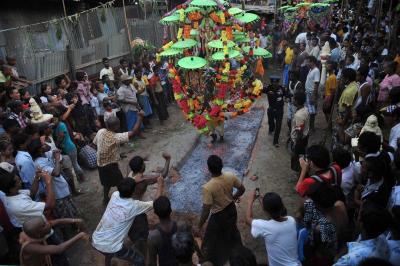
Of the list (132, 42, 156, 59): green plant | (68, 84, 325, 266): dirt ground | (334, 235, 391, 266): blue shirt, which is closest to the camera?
(334, 235, 391, 266): blue shirt

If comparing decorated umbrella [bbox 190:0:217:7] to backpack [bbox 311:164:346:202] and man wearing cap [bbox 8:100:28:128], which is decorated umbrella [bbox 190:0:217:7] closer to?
man wearing cap [bbox 8:100:28:128]

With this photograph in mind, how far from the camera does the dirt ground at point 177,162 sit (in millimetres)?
5199

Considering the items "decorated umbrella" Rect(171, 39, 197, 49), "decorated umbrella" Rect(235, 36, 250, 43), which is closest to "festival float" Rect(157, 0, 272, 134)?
"decorated umbrella" Rect(171, 39, 197, 49)

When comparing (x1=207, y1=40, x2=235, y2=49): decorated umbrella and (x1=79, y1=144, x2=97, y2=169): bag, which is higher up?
(x1=207, y1=40, x2=235, y2=49): decorated umbrella

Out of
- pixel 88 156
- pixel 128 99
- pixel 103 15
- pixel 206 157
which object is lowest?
pixel 206 157

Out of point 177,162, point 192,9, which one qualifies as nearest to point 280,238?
point 177,162

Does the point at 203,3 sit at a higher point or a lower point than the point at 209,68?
higher

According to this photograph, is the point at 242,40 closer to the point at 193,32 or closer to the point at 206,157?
the point at 193,32

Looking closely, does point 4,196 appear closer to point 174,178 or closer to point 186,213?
point 186,213

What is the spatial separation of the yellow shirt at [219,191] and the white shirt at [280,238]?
0.92 metres

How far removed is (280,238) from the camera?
3.16 metres

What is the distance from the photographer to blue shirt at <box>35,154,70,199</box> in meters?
4.88

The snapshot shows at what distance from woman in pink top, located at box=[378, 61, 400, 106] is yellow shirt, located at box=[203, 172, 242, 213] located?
13.5ft

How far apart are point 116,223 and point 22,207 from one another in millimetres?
1072
